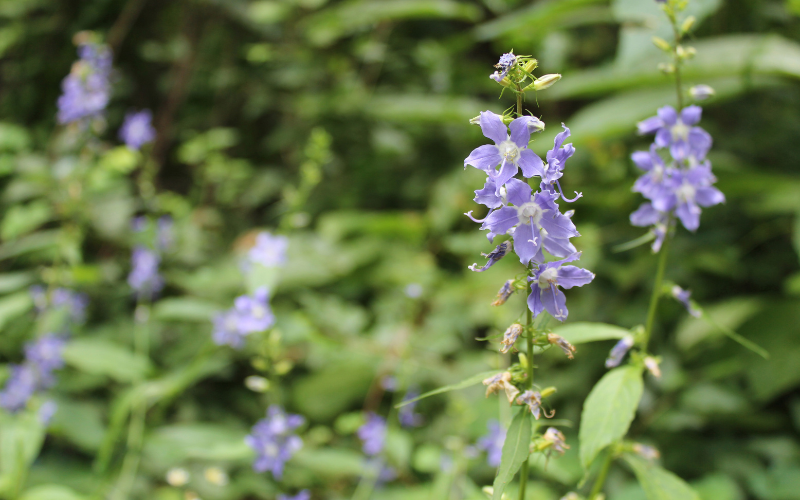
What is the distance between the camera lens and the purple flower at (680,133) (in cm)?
94

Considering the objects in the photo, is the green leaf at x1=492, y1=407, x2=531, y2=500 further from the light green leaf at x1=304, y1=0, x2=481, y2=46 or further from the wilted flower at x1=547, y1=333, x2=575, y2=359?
the light green leaf at x1=304, y1=0, x2=481, y2=46

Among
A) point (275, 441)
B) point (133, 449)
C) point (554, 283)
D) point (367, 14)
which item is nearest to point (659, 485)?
point (554, 283)

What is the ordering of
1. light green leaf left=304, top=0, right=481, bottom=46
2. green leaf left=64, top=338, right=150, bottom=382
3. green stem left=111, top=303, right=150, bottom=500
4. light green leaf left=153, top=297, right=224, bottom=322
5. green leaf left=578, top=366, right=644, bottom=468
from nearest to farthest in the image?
green leaf left=578, top=366, right=644, bottom=468, green stem left=111, top=303, right=150, bottom=500, green leaf left=64, top=338, right=150, bottom=382, light green leaf left=153, top=297, right=224, bottom=322, light green leaf left=304, top=0, right=481, bottom=46

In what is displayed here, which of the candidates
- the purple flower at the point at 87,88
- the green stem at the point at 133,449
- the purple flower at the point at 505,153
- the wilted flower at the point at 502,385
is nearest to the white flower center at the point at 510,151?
the purple flower at the point at 505,153

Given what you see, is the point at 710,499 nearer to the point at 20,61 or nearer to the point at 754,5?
the point at 754,5

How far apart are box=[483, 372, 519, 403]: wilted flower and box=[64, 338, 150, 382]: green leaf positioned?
5.19 ft

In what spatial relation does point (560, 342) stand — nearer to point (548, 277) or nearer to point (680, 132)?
point (548, 277)

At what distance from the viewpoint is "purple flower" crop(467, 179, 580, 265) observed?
0.63 m

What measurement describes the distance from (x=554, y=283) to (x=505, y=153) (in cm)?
17

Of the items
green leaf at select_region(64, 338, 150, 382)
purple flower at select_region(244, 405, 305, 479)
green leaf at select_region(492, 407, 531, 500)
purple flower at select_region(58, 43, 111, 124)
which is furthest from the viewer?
purple flower at select_region(58, 43, 111, 124)

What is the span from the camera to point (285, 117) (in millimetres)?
3455

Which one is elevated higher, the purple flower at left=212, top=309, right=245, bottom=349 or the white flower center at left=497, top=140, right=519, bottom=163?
the white flower center at left=497, top=140, right=519, bottom=163

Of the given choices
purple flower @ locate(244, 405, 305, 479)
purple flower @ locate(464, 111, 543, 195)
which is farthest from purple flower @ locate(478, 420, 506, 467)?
purple flower @ locate(464, 111, 543, 195)

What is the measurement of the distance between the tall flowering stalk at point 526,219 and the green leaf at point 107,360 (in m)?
1.59
